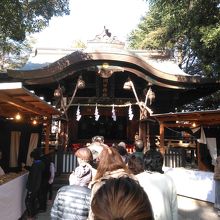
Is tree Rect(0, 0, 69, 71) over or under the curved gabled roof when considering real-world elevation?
over

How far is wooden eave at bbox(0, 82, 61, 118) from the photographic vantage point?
5.65 m

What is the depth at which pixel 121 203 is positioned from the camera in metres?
1.53

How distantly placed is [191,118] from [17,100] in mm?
5859

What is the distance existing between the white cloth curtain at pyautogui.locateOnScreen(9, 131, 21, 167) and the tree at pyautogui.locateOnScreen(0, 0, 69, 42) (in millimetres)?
3427


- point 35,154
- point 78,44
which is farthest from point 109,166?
point 78,44

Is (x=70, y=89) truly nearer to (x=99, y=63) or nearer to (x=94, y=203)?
(x=99, y=63)

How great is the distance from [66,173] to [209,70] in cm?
710

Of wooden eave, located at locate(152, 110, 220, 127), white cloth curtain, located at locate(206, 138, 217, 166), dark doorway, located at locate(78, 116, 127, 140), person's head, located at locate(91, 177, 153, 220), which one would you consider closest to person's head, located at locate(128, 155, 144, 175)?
person's head, located at locate(91, 177, 153, 220)

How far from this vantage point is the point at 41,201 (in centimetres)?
844

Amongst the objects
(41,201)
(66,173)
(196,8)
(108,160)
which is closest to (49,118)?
(66,173)

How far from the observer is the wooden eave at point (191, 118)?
31.7 feet

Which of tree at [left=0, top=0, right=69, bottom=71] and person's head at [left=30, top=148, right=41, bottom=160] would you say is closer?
person's head at [left=30, top=148, right=41, bottom=160]

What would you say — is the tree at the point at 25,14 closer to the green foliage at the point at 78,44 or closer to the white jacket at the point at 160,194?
the white jacket at the point at 160,194

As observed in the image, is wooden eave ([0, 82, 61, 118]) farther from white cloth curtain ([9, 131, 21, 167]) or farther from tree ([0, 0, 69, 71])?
tree ([0, 0, 69, 71])
